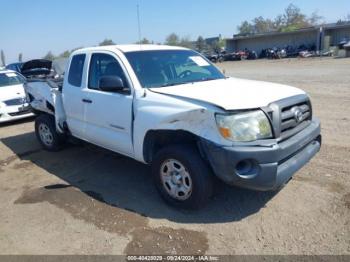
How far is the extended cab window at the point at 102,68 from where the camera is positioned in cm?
454

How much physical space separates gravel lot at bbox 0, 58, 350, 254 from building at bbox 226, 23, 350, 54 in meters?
47.0

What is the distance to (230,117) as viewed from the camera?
132 inches

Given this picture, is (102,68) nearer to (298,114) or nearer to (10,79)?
(298,114)

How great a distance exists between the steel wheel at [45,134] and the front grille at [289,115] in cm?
454

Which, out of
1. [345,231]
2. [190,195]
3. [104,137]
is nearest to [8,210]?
[104,137]

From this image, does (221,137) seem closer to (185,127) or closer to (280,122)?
(185,127)

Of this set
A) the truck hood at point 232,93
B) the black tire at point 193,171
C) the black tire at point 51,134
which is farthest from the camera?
the black tire at point 51,134

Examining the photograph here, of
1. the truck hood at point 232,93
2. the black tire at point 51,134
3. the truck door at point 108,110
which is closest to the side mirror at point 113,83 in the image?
the truck door at point 108,110

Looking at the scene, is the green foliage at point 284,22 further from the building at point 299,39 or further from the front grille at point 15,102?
the front grille at point 15,102

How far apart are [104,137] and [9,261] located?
2.00 meters

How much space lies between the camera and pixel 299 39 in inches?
2224

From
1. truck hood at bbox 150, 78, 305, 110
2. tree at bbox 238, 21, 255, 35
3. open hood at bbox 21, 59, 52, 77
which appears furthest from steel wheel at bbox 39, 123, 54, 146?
tree at bbox 238, 21, 255, 35

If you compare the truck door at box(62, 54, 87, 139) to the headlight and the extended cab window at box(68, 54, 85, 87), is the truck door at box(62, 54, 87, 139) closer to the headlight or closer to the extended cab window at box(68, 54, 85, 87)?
the extended cab window at box(68, 54, 85, 87)

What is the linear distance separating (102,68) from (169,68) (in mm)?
993
